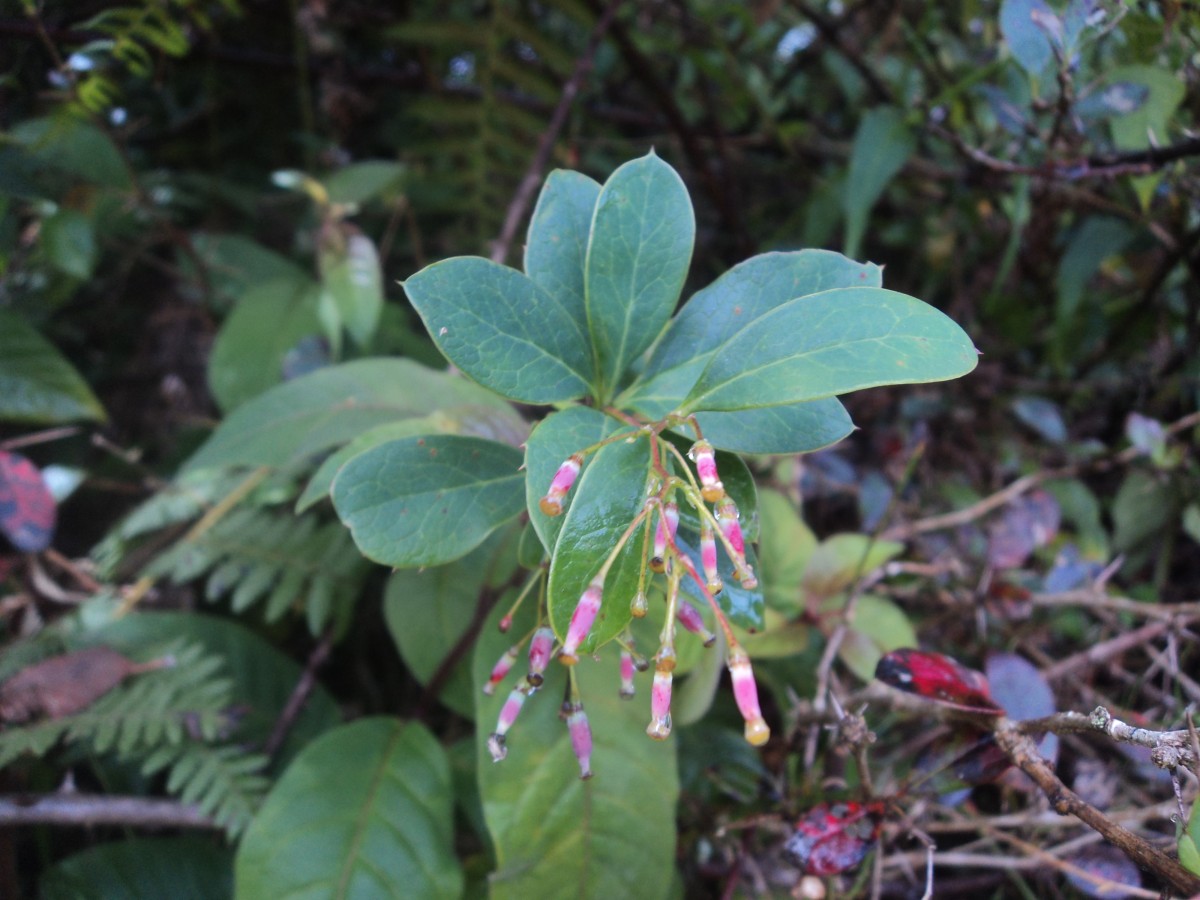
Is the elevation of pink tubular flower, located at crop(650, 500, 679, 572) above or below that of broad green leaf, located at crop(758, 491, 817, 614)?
above

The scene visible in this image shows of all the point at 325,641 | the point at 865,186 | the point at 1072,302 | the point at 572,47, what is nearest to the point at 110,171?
the point at 325,641

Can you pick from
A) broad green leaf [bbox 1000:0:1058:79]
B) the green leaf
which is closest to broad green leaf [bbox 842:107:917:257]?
broad green leaf [bbox 1000:0:1058:79]

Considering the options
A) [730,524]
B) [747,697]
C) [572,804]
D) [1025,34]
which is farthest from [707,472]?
[1025,34]

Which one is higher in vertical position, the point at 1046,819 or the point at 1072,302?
the point at 1072,302

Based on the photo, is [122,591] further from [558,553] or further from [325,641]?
[558,553]

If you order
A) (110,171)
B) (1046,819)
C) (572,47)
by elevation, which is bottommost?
(1046,819)

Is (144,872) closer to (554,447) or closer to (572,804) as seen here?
(572,804)

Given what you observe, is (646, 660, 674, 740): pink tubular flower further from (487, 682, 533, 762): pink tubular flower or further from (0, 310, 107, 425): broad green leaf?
(0, 310, 107, 425): broad green leaf

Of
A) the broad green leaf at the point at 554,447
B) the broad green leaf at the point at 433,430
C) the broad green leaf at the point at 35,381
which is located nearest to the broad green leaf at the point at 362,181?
the broad green leaf at the point at 35,381
